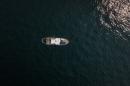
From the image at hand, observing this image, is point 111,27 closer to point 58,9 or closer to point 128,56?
point 128,56

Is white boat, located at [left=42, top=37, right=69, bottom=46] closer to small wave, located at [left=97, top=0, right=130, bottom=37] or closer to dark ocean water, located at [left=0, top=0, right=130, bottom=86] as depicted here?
dark ocean water, located at [left=0, top=0, right=130, bottom=86]

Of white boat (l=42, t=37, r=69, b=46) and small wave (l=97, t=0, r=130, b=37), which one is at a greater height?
small wave (l=97, t=0, r=130, b=37)

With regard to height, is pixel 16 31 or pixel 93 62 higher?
pixel 16 31

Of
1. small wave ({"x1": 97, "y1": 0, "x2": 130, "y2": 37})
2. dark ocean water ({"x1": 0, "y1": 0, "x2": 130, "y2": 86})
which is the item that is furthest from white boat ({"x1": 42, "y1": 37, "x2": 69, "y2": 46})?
small wave ({"x1": 97, "y1": 0, "x2": 130, "y2": 37})

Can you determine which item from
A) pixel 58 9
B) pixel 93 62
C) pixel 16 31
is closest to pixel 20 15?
pixel 16 31
